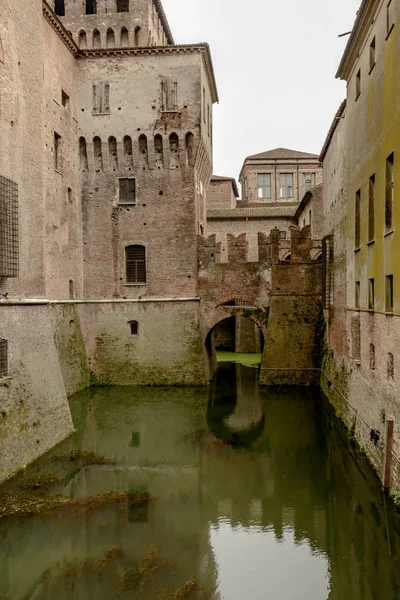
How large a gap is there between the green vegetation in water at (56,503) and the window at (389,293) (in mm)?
6189

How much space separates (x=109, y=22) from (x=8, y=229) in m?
14.5

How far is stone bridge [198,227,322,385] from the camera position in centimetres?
2048

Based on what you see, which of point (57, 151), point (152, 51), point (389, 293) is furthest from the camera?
point (152, 51)

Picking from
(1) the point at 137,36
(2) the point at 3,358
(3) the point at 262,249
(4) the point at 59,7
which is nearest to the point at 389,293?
(2) the point at 3,358

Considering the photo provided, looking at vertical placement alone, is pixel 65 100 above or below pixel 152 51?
below

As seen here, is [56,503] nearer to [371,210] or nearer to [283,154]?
[371,210]

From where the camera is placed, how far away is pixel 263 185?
146 ft

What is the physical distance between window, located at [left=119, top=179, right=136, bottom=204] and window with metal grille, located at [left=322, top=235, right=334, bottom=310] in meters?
8.02

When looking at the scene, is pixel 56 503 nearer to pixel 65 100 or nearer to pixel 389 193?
pixel 389 193

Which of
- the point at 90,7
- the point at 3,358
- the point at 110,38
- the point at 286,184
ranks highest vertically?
the point at 90,7

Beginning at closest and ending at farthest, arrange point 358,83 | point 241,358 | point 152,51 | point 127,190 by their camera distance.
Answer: point 358,83 → point 152,51 → point 127,190 → point 241,358

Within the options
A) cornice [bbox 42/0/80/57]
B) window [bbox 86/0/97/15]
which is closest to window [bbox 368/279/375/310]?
cornice [bbox 42/0/80/57]

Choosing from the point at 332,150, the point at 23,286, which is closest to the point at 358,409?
the point at 23,286

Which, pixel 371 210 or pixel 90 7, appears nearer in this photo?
pixel 371 210
